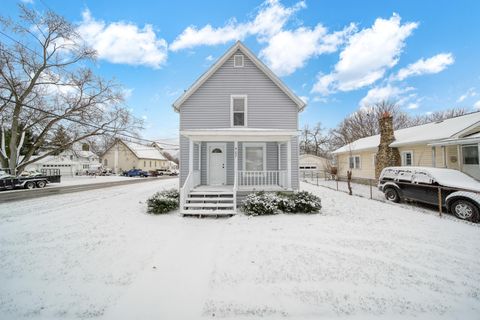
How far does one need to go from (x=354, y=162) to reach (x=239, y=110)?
607 inches

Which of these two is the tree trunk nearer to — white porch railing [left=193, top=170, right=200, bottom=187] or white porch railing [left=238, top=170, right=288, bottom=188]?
white porch railing [left=193, top=170, right=200, bottom=187]

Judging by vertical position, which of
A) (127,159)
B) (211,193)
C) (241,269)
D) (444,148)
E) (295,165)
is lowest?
(241,269)

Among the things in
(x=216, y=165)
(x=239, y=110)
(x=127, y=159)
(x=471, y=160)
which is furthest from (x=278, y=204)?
(x=127, y=159)

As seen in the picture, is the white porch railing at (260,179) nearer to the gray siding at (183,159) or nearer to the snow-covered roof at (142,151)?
the gray siding at (183,159)

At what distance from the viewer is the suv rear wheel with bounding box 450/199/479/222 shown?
686cm

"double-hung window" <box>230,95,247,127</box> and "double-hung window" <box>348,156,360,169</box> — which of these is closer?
"double-hung window" <box>230,95,247,127</box>

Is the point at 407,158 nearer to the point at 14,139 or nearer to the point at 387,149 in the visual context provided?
the point at 387,149

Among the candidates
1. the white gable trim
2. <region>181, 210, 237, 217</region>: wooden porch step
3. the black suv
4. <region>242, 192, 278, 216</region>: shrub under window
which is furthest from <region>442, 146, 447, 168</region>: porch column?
<region>181, 210, 237, 217</region>: wooden porch step

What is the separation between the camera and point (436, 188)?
8133 mm

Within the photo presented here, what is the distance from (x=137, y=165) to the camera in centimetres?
4594

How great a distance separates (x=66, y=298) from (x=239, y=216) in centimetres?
513

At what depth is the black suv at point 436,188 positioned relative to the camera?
7.05 m

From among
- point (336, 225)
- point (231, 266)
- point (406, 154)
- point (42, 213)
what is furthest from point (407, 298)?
point (406, 154)

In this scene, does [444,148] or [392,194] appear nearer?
[392,194]
